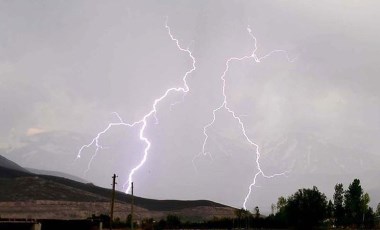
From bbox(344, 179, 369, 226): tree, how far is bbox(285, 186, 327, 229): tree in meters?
9.79

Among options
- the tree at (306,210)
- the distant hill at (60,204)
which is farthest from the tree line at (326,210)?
the distant hill at (60,204)

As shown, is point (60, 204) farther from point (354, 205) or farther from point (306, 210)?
point (354, 205)

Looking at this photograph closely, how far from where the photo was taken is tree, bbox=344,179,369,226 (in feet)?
315

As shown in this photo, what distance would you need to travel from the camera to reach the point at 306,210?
286ft

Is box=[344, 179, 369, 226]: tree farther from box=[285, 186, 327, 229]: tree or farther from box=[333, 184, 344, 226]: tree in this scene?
box=[285, 186, 327, 229]: tree

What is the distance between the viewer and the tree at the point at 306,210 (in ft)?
283

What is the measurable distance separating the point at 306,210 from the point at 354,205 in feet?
52.2

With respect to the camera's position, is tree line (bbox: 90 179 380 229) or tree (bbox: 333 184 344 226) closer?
tree line (bbox: 90 179 380 229)

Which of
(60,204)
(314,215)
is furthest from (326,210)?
(60,204)

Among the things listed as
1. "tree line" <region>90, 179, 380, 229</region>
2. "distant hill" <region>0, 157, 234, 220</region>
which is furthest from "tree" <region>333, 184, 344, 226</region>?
"distant hill" <region>0, 157, 234, 220</region>

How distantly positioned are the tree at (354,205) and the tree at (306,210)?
979cm

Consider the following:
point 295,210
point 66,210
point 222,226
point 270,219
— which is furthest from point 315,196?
point 66,210

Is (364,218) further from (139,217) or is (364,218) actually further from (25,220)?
(25,220)

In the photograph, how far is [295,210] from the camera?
88.0 meters
